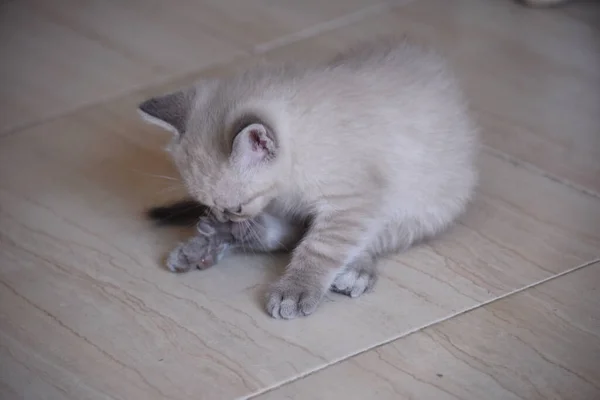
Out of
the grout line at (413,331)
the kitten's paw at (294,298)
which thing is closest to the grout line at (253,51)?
the kitten's paw at (294,298)

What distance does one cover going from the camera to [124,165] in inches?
92.0

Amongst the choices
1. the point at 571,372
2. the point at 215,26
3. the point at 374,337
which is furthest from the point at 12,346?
the point at 215,26

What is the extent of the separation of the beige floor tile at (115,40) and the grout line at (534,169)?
35.7 inches

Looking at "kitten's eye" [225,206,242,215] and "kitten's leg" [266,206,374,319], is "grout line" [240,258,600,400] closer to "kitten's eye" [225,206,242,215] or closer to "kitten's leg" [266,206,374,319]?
"kitten's leg" [266,206,374,319]

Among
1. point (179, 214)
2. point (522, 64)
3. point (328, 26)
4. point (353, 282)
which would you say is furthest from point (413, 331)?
point (328, 26)

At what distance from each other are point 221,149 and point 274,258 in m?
0.36

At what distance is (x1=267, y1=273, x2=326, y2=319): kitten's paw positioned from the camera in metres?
1.79

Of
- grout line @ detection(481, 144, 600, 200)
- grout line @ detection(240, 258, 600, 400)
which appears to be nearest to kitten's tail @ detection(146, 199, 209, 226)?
grout line @ detection(240, 258, 600, 400)

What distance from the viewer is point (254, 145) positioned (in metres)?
1.72

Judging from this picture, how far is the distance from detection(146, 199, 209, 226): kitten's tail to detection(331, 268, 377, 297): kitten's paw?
16.0 inches

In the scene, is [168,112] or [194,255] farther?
[194,255]

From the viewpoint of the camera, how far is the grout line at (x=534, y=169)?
→ 7.09ft

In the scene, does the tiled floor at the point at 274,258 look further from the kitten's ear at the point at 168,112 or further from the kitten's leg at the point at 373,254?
the kitten's ear at the point at 168,112

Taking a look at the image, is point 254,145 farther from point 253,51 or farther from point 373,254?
point 253,51
